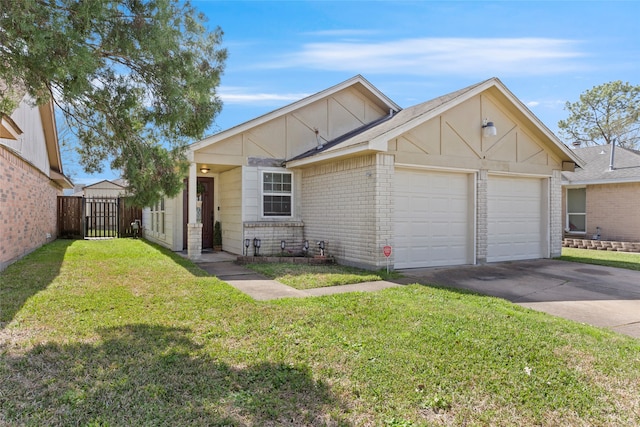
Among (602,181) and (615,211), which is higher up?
(602,181)

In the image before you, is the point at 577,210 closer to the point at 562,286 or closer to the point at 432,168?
the point at 432,168

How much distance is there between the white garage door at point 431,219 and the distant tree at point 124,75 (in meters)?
5.99

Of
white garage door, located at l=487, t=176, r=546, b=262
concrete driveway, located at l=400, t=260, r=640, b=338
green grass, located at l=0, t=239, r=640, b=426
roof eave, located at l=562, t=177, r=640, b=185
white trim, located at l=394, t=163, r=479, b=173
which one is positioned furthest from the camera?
roof eave, located at l=562, t=177, r=640, b=185

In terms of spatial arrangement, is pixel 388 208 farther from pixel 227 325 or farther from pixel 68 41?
pixel 68 41

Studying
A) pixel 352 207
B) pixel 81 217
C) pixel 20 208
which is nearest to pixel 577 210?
pixel 352 207

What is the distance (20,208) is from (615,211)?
21.0 meters

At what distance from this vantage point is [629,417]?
3.12 meters

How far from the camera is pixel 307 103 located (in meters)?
12.2

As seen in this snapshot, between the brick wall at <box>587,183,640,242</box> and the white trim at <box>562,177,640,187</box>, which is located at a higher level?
the white trim at <box>562,177,640,187</box>

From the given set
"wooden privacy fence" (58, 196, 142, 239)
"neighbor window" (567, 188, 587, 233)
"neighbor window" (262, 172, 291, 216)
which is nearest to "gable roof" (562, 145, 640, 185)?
"neighbor window" (567, 188, 587, 233)

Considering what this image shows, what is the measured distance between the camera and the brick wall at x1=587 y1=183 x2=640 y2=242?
50.5ft

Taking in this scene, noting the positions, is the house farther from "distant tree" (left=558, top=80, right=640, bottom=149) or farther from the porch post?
"distant tree" (left=558, top=80, right=640, bottom=149)

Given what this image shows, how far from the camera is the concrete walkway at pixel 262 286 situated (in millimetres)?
6900

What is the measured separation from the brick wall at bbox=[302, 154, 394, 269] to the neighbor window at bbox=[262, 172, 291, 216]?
0.53 meters
